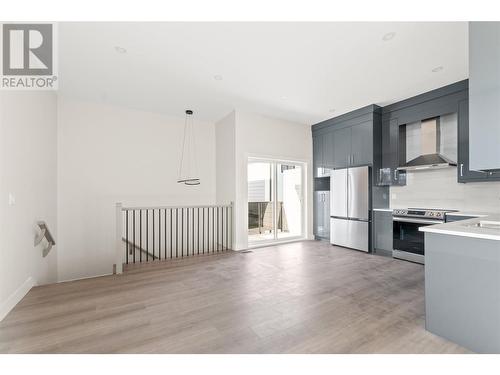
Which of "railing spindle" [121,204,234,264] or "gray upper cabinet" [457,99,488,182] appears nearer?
"gray upper cabinet" [457,99,488,182]

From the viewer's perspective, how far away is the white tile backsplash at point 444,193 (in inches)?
140

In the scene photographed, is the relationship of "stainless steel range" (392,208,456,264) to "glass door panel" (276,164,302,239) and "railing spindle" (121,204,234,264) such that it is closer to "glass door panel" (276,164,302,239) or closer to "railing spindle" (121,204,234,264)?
"glass door panel" (276,164,302,239)

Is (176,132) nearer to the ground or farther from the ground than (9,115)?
farther from the ground

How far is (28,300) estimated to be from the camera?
248 cm

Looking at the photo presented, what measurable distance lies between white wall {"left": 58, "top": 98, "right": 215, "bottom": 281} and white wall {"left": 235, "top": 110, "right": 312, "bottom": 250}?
1.49 metres

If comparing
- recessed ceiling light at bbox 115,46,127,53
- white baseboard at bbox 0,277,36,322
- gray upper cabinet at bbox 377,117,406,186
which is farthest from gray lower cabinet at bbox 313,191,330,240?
white baseboard at bbox 0,277,36,322

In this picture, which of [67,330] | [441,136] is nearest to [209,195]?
[67,330]

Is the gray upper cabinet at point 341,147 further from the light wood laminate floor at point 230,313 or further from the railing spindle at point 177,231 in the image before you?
the railing spindle at point 177,231

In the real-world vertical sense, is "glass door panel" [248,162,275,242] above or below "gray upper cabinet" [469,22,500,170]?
below

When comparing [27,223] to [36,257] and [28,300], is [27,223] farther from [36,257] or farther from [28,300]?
[28,300]

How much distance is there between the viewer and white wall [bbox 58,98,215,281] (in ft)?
14.2

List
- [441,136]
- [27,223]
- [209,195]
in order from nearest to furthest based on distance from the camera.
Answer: [27,223], [441,136], [209,195]

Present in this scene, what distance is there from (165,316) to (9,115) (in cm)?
260

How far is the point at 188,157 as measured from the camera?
559 centimetres
